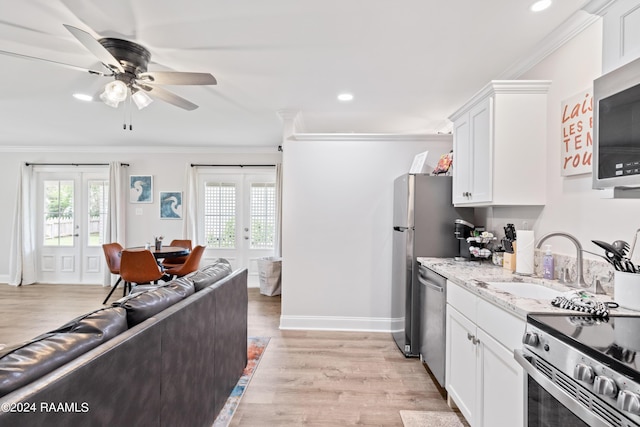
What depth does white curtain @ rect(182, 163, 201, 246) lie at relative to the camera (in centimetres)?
586

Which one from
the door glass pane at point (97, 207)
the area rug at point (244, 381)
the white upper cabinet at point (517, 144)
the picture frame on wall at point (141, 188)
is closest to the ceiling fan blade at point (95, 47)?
the area rug at point (244, 381)

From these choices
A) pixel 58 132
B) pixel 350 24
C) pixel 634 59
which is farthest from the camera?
pixel 58 132

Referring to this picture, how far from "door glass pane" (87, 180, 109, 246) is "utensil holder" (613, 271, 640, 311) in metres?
6.90

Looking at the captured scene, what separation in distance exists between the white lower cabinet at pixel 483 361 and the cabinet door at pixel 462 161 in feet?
2.83

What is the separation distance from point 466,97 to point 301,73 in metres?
1.67

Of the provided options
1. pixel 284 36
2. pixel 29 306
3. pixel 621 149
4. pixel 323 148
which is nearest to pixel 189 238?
pixel 29 306

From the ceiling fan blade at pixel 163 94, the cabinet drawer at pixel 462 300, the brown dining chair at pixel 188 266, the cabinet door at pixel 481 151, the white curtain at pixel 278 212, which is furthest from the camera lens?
the white curtain at pixel 278 212

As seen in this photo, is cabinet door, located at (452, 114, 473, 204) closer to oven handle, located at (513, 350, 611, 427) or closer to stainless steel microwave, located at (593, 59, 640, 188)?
stainless steel microwave, located at (593, 59, 640, 188)

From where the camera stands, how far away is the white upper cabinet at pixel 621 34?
50.5 inches

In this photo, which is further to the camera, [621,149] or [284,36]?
[284,36]

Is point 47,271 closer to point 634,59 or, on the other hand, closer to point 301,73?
point 301,73

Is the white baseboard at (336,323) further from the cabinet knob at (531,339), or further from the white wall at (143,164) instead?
the white wall at (143,164)

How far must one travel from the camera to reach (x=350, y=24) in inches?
79.4

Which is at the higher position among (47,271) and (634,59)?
(634,59)
